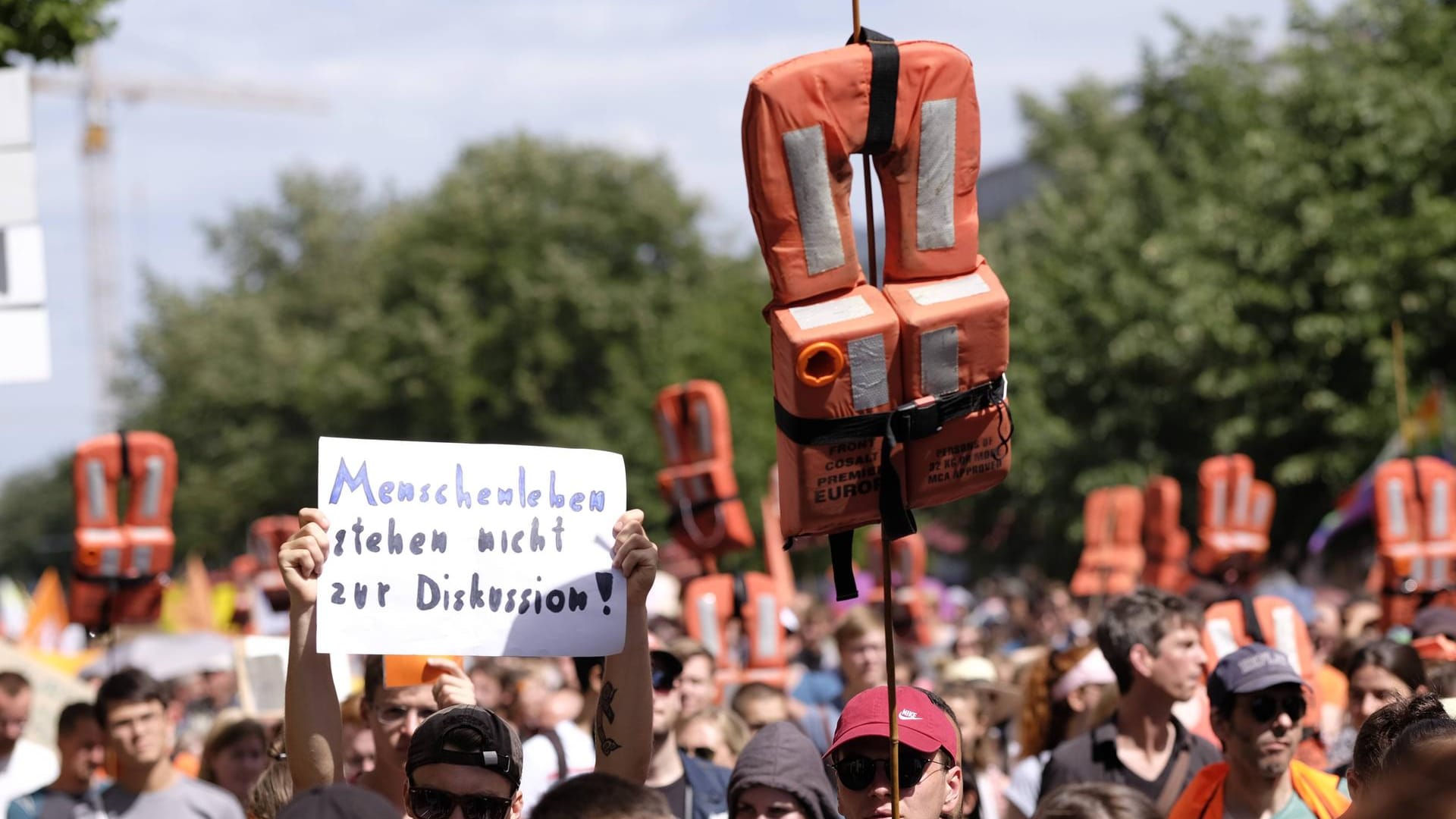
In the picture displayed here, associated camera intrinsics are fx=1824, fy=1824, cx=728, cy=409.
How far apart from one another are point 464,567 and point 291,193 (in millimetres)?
61668

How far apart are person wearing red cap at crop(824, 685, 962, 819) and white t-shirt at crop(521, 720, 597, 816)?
1.96 m

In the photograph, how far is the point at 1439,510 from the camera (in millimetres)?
10328

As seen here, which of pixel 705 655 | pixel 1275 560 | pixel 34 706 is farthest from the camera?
pixel 1275 560

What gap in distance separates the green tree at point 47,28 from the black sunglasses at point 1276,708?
5.70 meters

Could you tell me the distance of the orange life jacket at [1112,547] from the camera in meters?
15.2

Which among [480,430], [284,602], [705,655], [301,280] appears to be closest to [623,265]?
[480,430]

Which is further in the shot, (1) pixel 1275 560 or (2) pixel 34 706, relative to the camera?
(1) pixel 1275 560

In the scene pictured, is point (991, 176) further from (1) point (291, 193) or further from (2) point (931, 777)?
(2) point (931, 777)

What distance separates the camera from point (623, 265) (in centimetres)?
4572

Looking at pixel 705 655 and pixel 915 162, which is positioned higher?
pixel 915 162

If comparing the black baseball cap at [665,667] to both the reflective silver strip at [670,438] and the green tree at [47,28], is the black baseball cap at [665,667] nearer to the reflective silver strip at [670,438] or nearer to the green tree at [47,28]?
the green tree at [47,28]

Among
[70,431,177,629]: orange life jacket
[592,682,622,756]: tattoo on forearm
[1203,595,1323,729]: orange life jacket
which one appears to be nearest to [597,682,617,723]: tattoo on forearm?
[592,682,622,756]: tattoo on forearm

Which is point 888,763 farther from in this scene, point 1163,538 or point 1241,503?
point 1163,538

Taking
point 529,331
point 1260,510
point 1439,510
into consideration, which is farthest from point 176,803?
point 529,331
